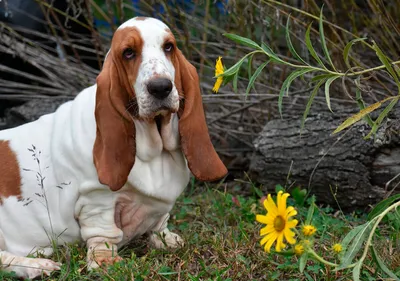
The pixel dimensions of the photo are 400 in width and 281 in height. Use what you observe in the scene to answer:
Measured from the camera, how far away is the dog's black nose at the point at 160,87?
3.04 m

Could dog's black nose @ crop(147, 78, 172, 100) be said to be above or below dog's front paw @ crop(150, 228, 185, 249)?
above

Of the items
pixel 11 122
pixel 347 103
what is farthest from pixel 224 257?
pixel 11 122

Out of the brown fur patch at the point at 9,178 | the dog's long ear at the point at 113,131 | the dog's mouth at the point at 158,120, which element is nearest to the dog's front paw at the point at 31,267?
the brown fur patch at the point at 9,178

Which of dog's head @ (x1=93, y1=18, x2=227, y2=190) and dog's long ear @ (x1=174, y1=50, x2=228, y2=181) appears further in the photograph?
dog's long ear @ (x1=174, y1=50, x2=228, y2=181)

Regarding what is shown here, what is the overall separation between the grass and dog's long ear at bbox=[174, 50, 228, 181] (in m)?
0.38

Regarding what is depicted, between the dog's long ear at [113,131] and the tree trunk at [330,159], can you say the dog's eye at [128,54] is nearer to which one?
the dog's long ear at [113,131]

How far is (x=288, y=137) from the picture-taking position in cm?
443

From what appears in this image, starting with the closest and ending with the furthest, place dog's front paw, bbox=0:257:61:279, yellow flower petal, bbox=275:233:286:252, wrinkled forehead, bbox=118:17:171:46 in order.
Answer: yellow flower petal, bbox=275:233:286:252 → wrinkled forehead, bbox=118:17:171:46 → dog's front paw, bbox=0:257:61:279

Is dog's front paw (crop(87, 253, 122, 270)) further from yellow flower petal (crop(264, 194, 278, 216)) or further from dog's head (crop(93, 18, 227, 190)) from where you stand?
yellow flower petal (crop(264, 194, 278, 216))

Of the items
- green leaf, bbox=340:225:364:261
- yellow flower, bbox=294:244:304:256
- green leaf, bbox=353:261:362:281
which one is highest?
yellow flower, bbox=294:244:304:256

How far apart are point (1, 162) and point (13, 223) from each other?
0.30m

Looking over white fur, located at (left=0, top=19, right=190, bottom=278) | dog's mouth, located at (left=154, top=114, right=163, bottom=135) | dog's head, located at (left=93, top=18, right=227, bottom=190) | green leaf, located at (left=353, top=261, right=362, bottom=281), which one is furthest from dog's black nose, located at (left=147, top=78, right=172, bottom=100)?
green leaf, located at (left=353, top=261, right=362, bottom=281)

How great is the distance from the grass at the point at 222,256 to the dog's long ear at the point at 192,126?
38 cm

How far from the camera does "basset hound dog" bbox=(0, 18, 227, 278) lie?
3.19 metres
